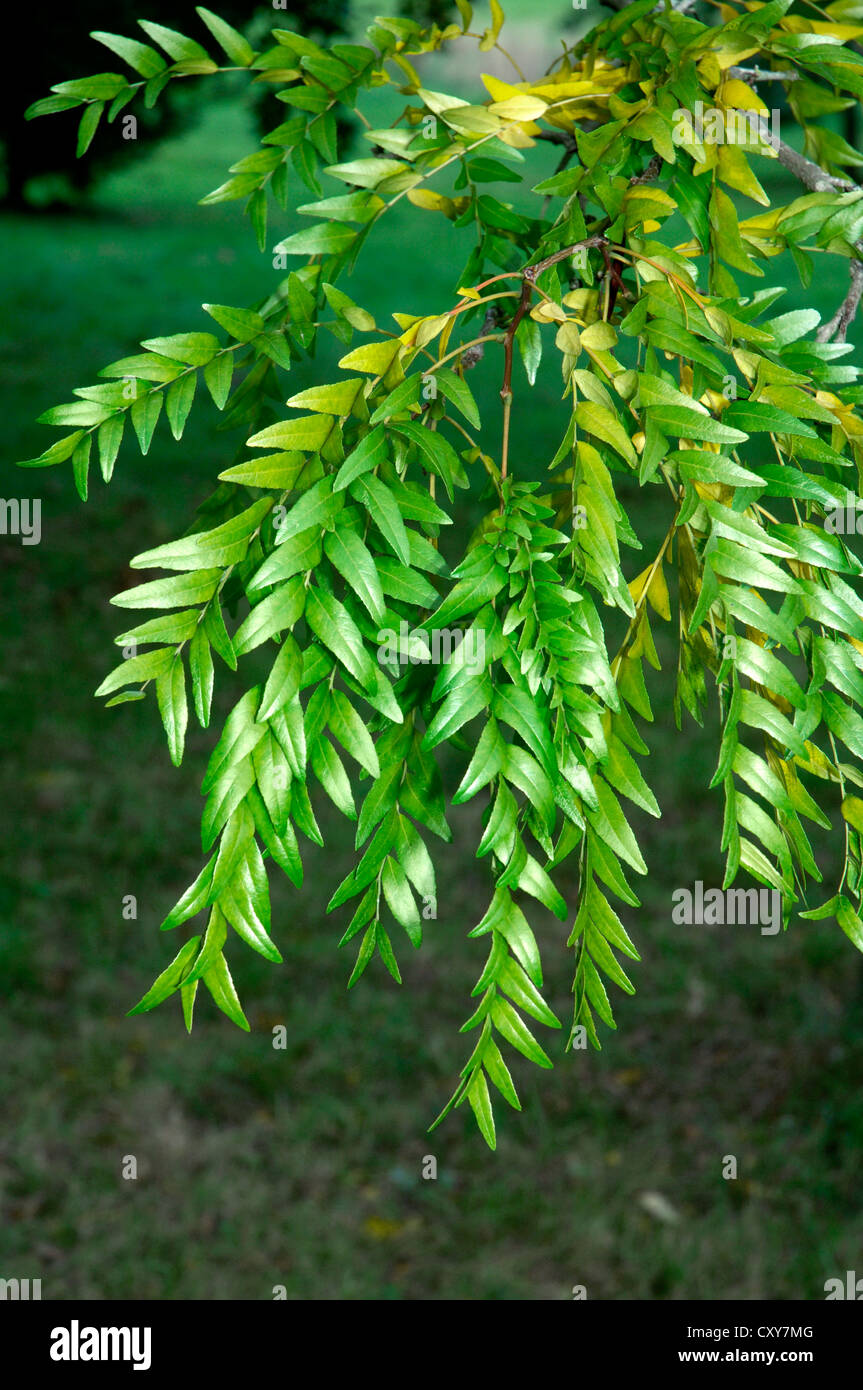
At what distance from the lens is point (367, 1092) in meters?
2.49

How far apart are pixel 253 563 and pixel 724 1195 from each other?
1.99 meters

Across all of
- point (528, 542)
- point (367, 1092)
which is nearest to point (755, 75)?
point (528, 542)

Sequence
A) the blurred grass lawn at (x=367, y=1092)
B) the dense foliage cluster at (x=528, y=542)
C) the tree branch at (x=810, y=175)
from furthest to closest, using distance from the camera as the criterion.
Result: 1. the blurred grass lawn at (x=367, y=1092)
2. the tree branch at (x=810, y=175)
3. the dense foliage cluster at (x=528, y=542)

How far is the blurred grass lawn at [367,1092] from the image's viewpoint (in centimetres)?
217

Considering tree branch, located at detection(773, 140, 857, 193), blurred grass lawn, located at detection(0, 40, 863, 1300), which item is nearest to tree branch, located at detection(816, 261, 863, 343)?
tree branch, located at detection(773, 140, 857, 193)

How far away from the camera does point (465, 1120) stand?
2.49 m

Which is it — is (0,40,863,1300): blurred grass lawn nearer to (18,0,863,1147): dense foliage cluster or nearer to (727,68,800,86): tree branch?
(18,0,863,1147): dense foliage cluster

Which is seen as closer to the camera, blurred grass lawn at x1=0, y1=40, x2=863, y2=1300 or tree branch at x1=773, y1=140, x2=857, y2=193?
tree branch at x1=773, y1=140, x2=857, y2=193

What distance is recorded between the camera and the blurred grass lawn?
2.17 meters

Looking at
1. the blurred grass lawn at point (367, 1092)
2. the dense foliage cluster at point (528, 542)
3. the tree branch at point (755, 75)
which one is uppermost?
the tree branch at point (755, 75)

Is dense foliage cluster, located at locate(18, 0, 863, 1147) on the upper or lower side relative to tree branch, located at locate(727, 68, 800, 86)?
lower

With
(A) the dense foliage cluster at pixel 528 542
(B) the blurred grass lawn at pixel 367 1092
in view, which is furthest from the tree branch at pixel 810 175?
(B) the blurred grass lawn at pixel 367 1092

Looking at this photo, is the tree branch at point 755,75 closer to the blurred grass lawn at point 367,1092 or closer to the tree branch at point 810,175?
the tree branch at point 810,175
